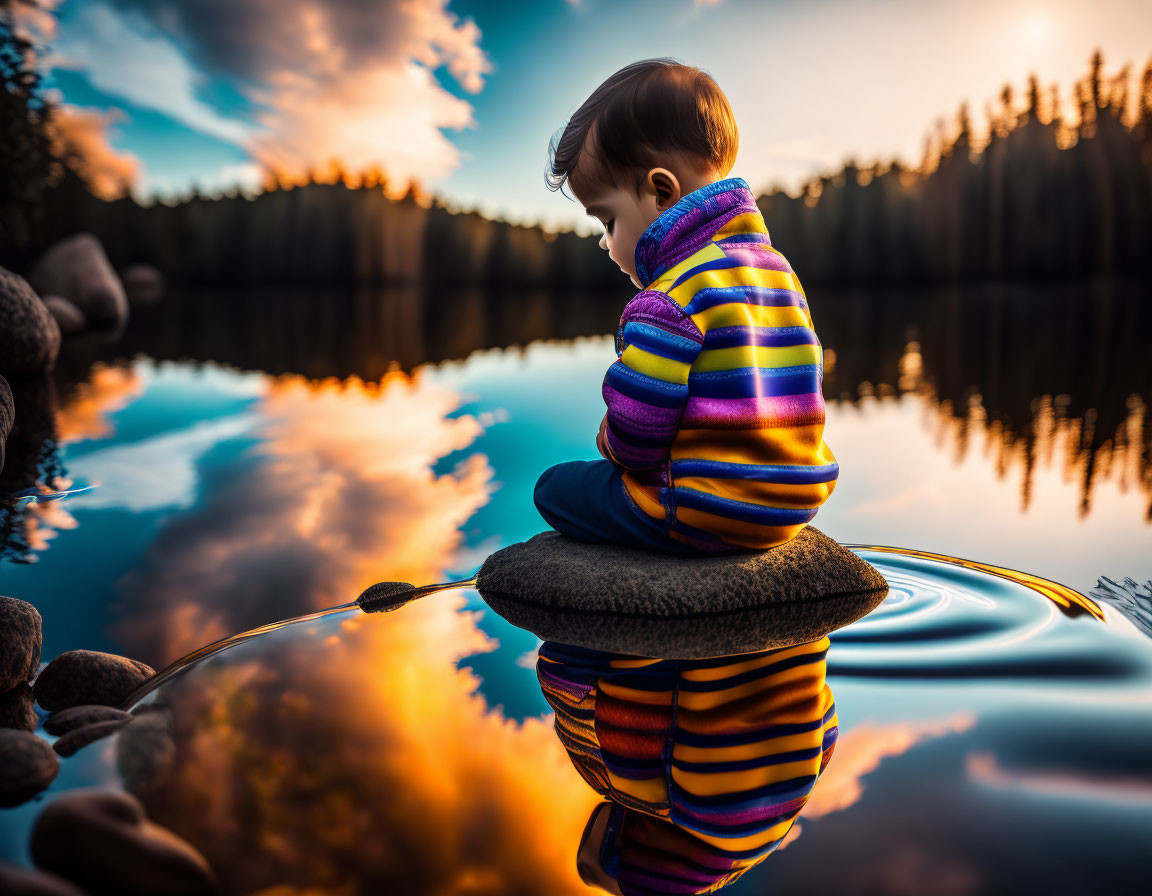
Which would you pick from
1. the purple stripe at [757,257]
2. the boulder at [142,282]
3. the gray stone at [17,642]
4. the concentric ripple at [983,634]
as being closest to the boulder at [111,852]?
the gray stone at [17,642]

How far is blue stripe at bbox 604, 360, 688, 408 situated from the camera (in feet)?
4.49

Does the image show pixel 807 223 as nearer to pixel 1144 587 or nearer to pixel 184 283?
pixel 184 283

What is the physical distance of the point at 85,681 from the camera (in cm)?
120

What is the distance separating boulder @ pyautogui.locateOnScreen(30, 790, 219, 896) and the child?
898mm

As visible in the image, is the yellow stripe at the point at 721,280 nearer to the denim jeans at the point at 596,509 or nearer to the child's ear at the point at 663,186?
the child's ear at the point at 663,186

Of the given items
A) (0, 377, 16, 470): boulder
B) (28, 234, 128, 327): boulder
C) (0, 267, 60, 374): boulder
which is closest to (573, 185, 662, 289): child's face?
(0, 377, 16, 470): boulder

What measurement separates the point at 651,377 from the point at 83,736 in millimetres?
944

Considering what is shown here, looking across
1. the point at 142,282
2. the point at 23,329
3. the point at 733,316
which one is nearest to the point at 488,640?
the point at 733,316

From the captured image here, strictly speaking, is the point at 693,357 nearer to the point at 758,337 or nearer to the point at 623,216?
the point at 758,337

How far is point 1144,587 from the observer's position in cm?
157

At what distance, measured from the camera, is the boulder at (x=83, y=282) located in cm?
1110

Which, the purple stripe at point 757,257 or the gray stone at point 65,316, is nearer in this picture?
the purple stripe at point 757,257

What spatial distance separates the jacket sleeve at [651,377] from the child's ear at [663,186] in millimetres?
230

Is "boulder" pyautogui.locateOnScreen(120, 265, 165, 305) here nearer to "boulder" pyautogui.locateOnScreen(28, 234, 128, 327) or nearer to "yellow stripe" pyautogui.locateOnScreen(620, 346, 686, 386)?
"boulder" pyautogui.locateOnScreen(28, 234, 128, 327)
